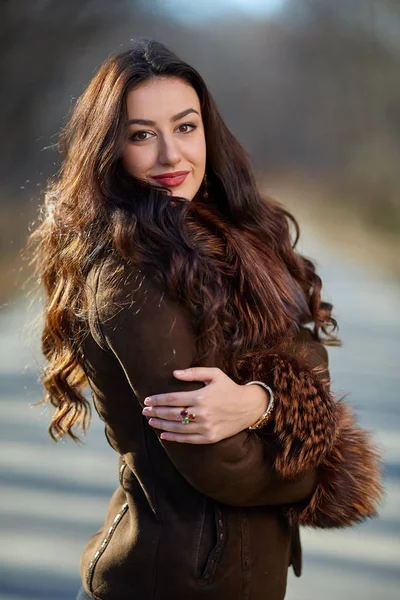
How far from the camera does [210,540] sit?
1.45 metres

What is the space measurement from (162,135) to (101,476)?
260 cm

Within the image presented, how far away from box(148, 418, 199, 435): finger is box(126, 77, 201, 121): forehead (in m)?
0.63

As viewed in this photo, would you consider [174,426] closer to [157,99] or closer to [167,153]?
[167,153]

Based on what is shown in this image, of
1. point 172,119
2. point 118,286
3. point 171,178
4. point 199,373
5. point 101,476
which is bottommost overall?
point 101,476

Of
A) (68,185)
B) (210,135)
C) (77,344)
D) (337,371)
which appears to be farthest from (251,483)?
(337,371)

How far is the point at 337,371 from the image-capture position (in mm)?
4461

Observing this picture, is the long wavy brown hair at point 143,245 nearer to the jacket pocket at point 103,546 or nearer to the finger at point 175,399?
the finger at point 175,399

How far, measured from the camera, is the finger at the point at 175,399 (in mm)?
1326

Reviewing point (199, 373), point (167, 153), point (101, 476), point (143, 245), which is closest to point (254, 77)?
point (101, 476)

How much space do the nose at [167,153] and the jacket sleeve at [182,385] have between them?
326 millimetres

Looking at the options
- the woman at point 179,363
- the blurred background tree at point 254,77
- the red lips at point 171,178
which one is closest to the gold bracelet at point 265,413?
the woman at point 179,363

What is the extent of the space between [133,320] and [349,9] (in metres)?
4.04

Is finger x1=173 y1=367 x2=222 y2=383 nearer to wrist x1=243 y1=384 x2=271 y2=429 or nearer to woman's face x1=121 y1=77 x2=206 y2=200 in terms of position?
wrist x1=243 y1=384 x2=271 y2=429

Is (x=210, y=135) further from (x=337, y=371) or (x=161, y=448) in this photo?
(x=337, y=371)
